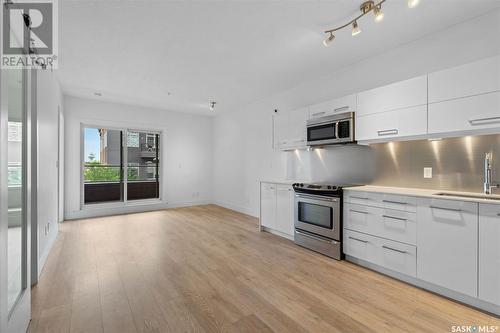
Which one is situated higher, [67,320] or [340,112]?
[340,112]

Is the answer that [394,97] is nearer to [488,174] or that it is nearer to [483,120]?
[483,120]

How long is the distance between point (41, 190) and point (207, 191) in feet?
15.5

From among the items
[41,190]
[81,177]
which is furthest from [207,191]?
[41,190]

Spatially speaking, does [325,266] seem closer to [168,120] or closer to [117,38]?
[117,38]

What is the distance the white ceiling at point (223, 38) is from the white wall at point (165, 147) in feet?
3.78

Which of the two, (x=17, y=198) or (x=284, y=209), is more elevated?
(x=17, y=198)

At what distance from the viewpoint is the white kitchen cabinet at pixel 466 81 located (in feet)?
6.85

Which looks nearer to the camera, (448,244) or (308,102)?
(448,244)

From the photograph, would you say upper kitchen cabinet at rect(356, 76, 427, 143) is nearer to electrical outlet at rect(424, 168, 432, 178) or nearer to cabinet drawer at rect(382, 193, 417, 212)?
electrical outlet at rect(424, 168, 432, 178)

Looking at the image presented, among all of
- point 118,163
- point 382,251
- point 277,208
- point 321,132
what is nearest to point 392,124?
point 321,132

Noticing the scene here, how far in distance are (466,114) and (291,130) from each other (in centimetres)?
238

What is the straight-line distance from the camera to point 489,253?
1.96 metres

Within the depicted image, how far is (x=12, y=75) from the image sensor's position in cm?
167

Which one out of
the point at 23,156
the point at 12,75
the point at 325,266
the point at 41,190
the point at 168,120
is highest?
the point at 168,120
